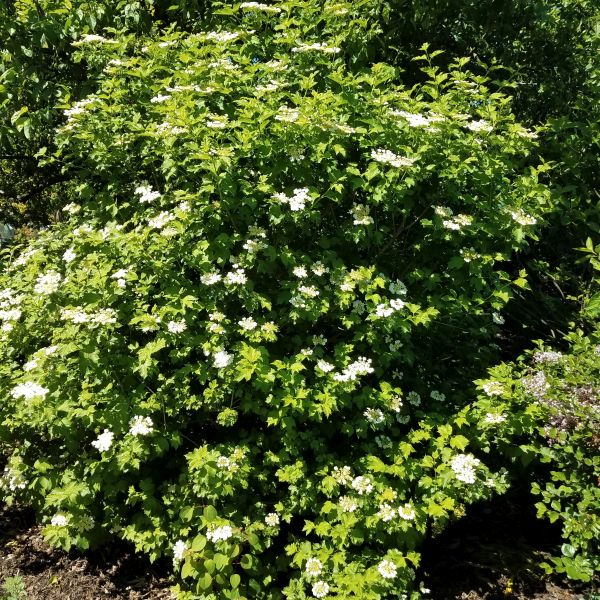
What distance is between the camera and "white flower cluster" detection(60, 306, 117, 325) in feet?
8.63

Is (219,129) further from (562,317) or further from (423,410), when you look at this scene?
(562,317)

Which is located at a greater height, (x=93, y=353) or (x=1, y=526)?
(x=93, y=353)

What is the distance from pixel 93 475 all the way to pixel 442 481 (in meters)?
1.71

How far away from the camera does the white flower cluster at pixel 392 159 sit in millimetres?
2777

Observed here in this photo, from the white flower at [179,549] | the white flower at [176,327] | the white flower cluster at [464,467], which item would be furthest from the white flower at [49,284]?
the white flower cluster at [464,467]

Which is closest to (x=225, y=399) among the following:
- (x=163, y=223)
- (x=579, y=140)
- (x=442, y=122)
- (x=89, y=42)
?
(x=163, y=223)

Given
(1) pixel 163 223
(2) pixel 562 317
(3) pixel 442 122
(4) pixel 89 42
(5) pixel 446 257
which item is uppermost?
(4) pixel 89 42

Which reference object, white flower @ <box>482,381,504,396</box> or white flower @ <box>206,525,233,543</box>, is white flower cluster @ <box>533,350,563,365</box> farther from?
white flower @ <box>206,525,233,543</box>

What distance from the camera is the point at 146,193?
311 cm

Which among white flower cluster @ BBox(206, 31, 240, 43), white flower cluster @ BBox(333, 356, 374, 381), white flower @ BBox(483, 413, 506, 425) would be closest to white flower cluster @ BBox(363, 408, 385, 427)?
white flower cluster @ BBox(333, 356, 374, 381)

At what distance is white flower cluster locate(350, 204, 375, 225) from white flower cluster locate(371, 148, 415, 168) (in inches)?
10.1

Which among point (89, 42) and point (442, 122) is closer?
point (442, 122)

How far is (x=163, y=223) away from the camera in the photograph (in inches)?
111

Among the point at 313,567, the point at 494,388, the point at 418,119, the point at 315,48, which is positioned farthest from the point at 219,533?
the point at 315,48
